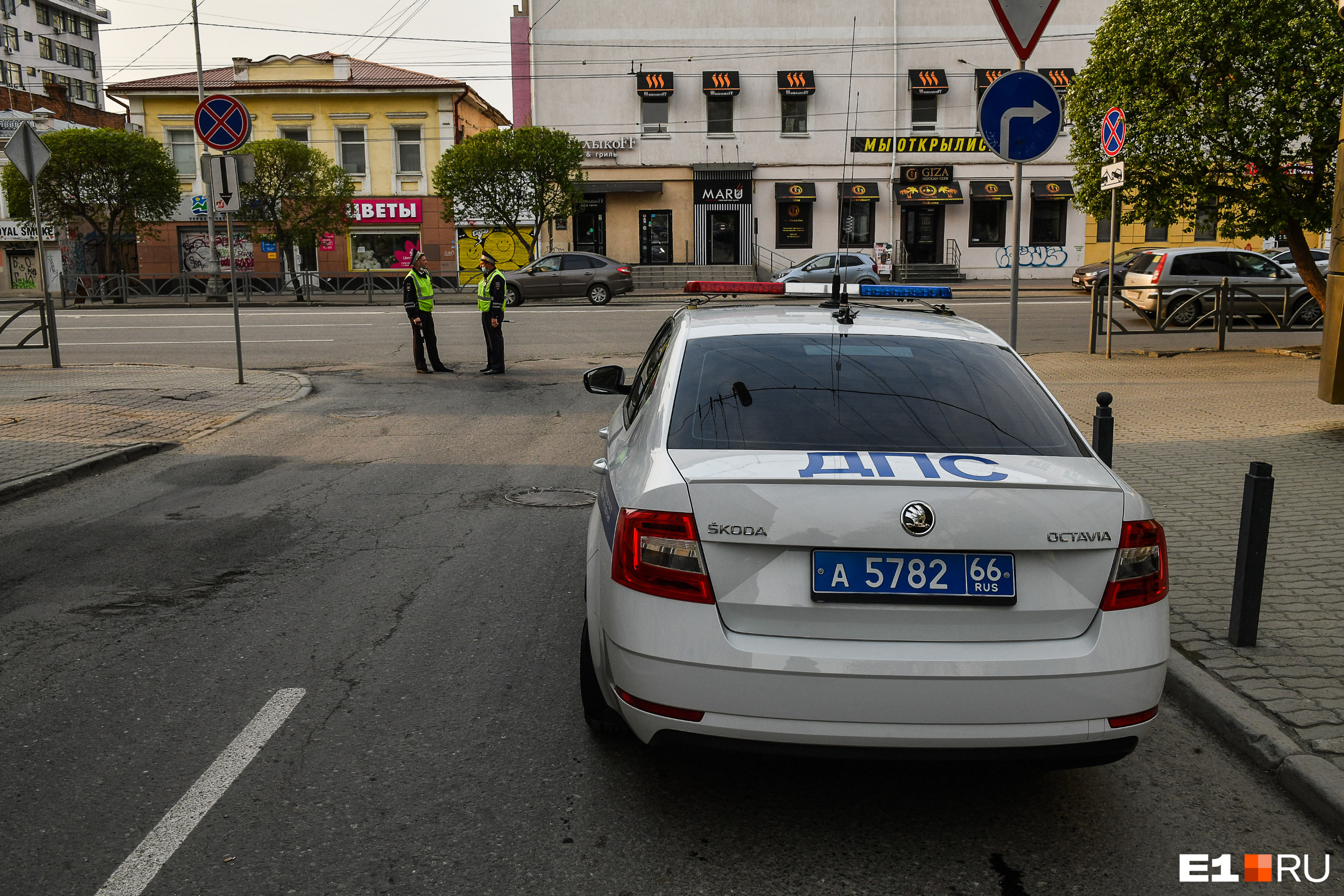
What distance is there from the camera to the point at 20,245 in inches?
1916

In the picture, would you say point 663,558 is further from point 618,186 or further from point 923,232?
point 923,232

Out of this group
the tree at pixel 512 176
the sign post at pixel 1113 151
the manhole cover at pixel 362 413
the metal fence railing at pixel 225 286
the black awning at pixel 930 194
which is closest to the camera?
the manhole cover at pixel 362 413

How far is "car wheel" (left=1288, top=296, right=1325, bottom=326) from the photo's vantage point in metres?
18.5

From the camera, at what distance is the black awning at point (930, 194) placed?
42.0 m

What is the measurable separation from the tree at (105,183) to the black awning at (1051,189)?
32.1m

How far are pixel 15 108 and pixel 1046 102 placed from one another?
6105 cm

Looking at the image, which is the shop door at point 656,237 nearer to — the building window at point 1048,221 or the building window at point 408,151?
the building window at point 408,151

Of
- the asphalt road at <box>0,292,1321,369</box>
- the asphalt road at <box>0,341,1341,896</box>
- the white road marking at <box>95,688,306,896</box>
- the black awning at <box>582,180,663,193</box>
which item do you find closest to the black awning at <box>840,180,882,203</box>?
the black awning at <box>582,180,663,193</box>

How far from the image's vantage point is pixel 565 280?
30.6 m

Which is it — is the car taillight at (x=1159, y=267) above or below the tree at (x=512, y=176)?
below

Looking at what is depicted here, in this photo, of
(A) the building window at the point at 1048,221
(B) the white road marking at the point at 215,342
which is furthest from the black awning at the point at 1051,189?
(B) the white road marking at the point at 215,342

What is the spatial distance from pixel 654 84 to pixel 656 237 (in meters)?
5.77

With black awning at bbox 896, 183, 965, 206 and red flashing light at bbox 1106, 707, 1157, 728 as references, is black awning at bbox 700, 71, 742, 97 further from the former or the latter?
red flashing light at bbox 1106, 707, 1157, 728

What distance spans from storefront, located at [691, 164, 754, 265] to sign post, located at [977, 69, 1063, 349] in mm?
36473
